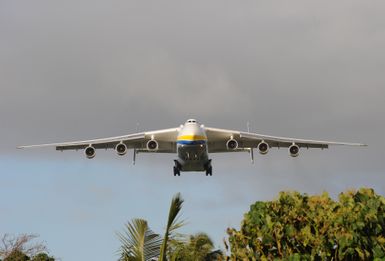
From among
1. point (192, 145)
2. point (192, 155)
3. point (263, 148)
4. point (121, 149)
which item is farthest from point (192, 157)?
point (263, 148)

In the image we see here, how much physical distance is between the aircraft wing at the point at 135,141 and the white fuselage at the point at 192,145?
11.6 feet

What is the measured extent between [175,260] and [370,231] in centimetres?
492

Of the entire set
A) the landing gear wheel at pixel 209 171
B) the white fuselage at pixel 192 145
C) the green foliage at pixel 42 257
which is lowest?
the green foliage at pixel 42 257

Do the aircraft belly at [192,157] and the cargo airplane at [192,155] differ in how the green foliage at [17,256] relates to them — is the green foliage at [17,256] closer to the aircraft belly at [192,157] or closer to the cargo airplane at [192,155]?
the aircraft belly at [192,157]

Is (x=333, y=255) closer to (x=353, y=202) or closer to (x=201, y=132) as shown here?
(x=353, y=202)

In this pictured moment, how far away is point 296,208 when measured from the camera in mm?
16266

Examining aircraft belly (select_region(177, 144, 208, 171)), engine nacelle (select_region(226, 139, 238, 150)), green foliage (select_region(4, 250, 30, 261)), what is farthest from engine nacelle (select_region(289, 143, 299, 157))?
green foliage (select_region(4, 250, 30, 261))

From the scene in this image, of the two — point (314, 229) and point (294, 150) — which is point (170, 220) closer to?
point (314, 229)

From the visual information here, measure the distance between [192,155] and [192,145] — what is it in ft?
4.29

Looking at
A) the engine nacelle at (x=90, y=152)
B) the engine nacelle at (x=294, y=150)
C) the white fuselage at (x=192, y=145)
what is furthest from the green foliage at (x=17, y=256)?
the engine nacelle at (x=294, y=150)

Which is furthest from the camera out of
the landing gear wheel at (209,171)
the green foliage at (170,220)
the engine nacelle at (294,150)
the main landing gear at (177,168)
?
the landing gear wheel at (209,171)

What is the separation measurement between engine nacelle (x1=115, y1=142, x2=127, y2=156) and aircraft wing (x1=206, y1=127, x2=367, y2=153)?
5.57 m

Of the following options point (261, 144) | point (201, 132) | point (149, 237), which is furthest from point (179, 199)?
point (261, 144)

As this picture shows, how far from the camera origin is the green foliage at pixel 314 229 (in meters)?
15.0
